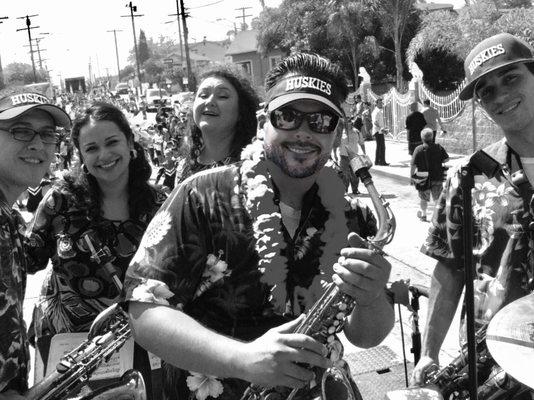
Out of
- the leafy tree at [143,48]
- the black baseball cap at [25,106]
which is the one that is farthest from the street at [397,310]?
the leafy tree at [143,48]

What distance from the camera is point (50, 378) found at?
2629 mm

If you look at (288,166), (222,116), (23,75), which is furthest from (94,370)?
(23,75)

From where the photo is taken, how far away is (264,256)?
2051mm

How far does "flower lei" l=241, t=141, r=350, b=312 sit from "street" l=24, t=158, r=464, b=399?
202mm

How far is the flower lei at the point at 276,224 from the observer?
6.74 feet

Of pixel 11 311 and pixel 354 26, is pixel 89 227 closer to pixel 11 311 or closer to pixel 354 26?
pixel 11 311

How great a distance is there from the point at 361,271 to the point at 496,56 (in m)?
1.56

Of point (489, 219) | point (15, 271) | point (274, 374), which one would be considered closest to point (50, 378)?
point (15, 271)

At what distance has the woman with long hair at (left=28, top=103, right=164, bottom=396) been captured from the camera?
333cm

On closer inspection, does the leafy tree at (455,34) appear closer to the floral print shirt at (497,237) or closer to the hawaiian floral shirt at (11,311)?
the floral print shirt at (497,237)

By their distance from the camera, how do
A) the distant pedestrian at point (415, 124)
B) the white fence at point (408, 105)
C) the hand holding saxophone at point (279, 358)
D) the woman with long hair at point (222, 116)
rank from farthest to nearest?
the white fence at point (408, 105) < the distant pedestrian at point (415, 124) < the woman with long hair at point (222, 116) < the hand holding saxophone at point (279, 358)

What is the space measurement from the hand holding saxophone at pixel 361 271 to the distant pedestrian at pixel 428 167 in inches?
343

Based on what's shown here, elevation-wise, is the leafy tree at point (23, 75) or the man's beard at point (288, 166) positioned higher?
the leafy tree at point (23, 75)

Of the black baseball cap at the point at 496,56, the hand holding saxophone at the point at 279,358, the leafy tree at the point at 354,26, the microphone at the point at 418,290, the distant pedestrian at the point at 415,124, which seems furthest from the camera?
the leafy tree at the point at 354,26
